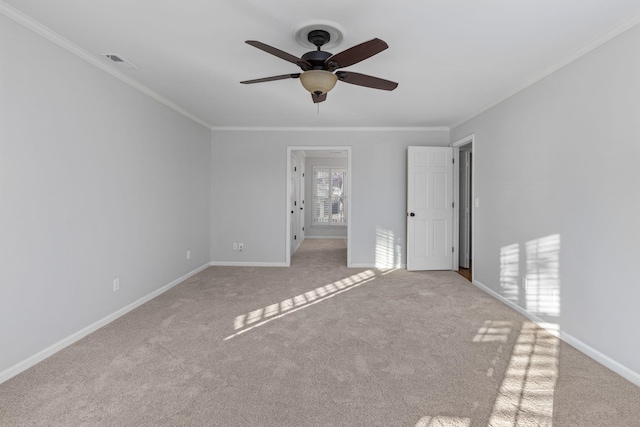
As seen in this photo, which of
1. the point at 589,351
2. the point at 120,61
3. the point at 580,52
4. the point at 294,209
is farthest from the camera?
the point at 294,209

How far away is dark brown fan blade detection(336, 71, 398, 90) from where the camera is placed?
2.29 metres

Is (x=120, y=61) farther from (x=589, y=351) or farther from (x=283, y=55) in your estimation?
(x=589, y=351)

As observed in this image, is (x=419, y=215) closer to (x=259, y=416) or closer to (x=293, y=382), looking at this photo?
(x=293, y=382)

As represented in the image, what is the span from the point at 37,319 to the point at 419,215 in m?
4.65

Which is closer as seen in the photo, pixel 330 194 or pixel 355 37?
pixel 355 37

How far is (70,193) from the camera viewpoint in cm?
248

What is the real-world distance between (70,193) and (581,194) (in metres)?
4.07

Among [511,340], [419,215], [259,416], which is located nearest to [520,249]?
[511,340]

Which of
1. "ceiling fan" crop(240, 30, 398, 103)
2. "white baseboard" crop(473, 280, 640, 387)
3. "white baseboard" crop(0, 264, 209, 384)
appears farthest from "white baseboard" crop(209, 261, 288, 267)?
"ceiling fan" crop(240, 30, 398, 103)

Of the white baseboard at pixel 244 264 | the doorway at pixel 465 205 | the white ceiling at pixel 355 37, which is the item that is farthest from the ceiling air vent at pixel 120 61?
the doorway at pixel 465 205

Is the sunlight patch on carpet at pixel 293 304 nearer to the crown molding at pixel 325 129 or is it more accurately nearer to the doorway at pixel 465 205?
the doorway at pixel 465 205

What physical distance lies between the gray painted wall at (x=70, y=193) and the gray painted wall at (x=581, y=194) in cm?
405

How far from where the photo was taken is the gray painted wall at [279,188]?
5.23 meters

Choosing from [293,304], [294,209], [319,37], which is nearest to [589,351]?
[293,304]
